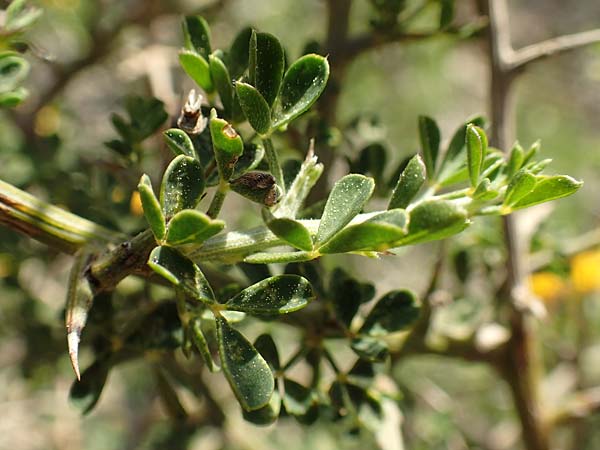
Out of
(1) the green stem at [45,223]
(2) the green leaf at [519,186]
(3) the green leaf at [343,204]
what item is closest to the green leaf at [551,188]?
(2) the green leaf at [519,186]

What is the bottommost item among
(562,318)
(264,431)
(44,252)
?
(264,431)

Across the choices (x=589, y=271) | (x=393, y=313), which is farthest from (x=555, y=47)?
(x=589, y=271)

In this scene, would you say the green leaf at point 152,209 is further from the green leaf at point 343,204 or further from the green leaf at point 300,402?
the green leaf at point 300,402

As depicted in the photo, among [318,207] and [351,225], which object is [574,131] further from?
[351,225]

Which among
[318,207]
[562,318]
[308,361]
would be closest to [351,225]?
[318,207]

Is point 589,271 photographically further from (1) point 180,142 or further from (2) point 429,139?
(1) point 180,142

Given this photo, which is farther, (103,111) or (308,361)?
(103,111)

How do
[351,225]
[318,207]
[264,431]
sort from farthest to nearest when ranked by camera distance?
[264,431] < [318,207] < [351,225]
